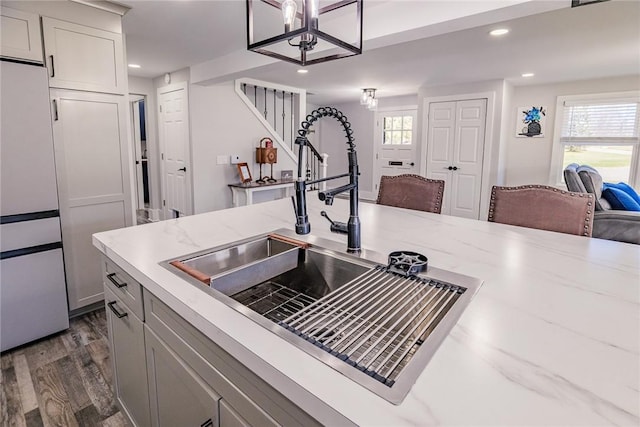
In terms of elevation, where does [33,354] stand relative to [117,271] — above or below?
below

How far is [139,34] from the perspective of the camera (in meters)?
3.32

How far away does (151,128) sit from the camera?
5.50 metres

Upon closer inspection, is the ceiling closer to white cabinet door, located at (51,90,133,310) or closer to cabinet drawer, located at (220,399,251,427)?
white cabinet door, located at (51,90,133,310)

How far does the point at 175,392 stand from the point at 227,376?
1.32 feet

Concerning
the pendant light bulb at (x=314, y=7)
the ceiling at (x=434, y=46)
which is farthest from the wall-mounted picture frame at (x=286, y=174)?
the pendant light bulb at (x=314, y=7)

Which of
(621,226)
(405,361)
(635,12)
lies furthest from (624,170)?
(405,361)

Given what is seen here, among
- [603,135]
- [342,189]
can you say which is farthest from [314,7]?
[603,135]

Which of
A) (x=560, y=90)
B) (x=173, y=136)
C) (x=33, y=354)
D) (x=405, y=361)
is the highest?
(x=560, y=90)

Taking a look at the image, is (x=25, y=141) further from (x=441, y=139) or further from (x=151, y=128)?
(x=441, y=139)

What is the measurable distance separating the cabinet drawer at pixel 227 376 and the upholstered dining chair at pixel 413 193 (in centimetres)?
168

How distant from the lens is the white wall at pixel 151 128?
5.32 meters

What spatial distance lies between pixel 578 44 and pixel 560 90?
7.65 ft

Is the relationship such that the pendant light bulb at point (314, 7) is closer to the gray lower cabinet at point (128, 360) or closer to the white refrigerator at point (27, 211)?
the gray lower cabinet at point (128, 360)

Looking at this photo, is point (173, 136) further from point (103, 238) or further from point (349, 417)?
point (349, 417)
